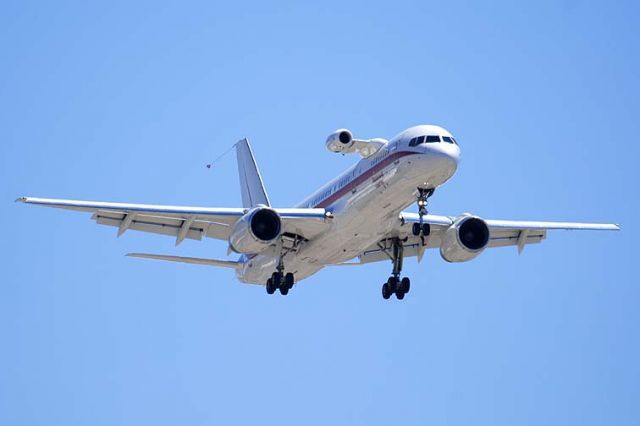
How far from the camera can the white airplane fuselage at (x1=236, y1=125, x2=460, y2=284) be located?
4188 centimetres

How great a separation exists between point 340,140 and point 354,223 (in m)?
3.06

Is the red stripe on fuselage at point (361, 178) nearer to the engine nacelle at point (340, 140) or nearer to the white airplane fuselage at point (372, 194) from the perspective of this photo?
the white airplane fuselage at point (372, 194)

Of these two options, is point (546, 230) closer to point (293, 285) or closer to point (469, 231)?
point (469, 231)

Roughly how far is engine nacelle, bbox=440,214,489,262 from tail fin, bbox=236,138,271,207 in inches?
373

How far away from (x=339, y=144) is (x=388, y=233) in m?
4.51

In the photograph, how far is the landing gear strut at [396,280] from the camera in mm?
48438

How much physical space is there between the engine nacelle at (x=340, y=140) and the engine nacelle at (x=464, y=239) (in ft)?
19.3

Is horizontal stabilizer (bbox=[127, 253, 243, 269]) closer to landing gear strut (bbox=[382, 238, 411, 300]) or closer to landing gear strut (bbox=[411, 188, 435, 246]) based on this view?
landing gear strut (bbox=[382, 238, 411, 300])

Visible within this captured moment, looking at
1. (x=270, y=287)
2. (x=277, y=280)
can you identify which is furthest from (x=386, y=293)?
(x=270, y=287)

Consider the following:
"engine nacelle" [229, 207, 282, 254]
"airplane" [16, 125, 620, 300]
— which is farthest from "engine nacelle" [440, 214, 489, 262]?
"engine nacelle" [229, 207, 282, 254]

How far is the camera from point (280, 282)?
47156 millimetres

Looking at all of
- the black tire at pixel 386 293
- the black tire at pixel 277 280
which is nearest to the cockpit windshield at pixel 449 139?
the black tire at pixel 386 293

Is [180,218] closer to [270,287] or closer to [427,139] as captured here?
[270,287]

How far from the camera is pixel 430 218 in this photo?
48719mm
